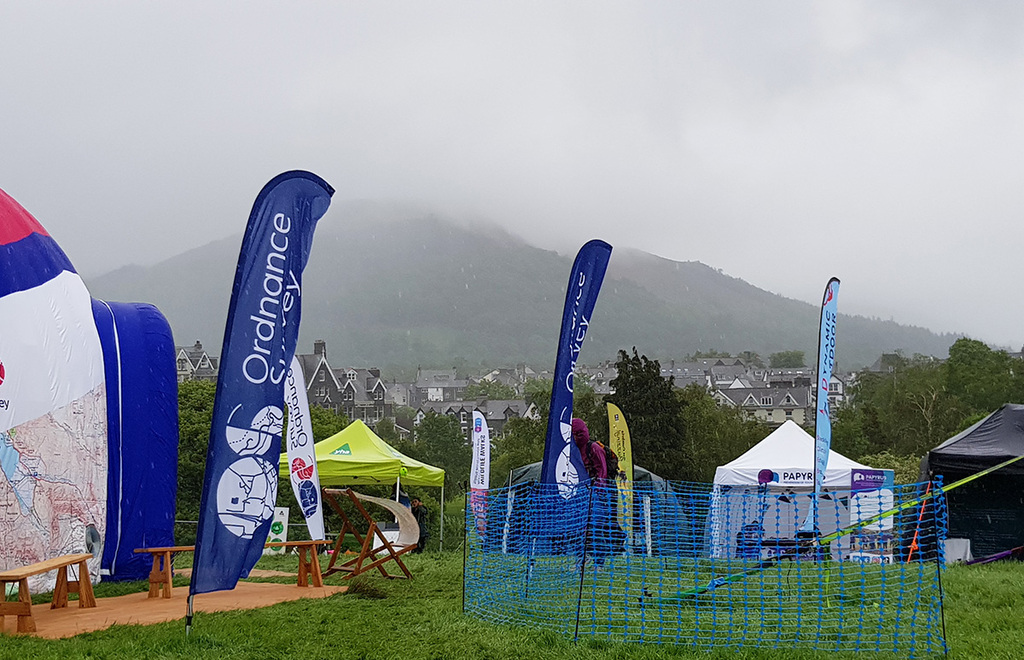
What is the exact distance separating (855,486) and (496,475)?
20.6 metres

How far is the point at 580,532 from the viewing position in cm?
984

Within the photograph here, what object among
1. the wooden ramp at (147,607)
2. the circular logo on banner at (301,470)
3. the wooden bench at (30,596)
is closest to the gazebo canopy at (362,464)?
the circular logo on banner at (301,470)

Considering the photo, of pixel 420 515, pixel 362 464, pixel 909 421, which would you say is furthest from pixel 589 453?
pixel 909 421

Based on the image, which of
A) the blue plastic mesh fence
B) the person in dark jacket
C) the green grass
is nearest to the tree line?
the person in dark jacket

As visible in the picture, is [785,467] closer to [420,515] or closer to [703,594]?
[420,515]

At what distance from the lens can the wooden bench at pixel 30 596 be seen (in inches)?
297

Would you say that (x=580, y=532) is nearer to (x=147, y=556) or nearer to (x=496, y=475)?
(x=147, y=556)

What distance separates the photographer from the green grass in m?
6.66

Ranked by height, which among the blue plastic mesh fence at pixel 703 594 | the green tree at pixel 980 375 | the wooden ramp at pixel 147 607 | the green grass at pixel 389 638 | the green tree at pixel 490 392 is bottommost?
the wooden ramp at pixel 147 607

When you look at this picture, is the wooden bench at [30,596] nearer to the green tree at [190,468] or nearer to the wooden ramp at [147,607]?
the wooden ramp at [147,607]

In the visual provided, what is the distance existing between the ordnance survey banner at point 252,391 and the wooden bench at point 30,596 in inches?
74.0

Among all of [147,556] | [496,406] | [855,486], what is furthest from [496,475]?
[496,406]

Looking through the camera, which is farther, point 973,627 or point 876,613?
point 876,613

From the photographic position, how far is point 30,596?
8.64 meters
